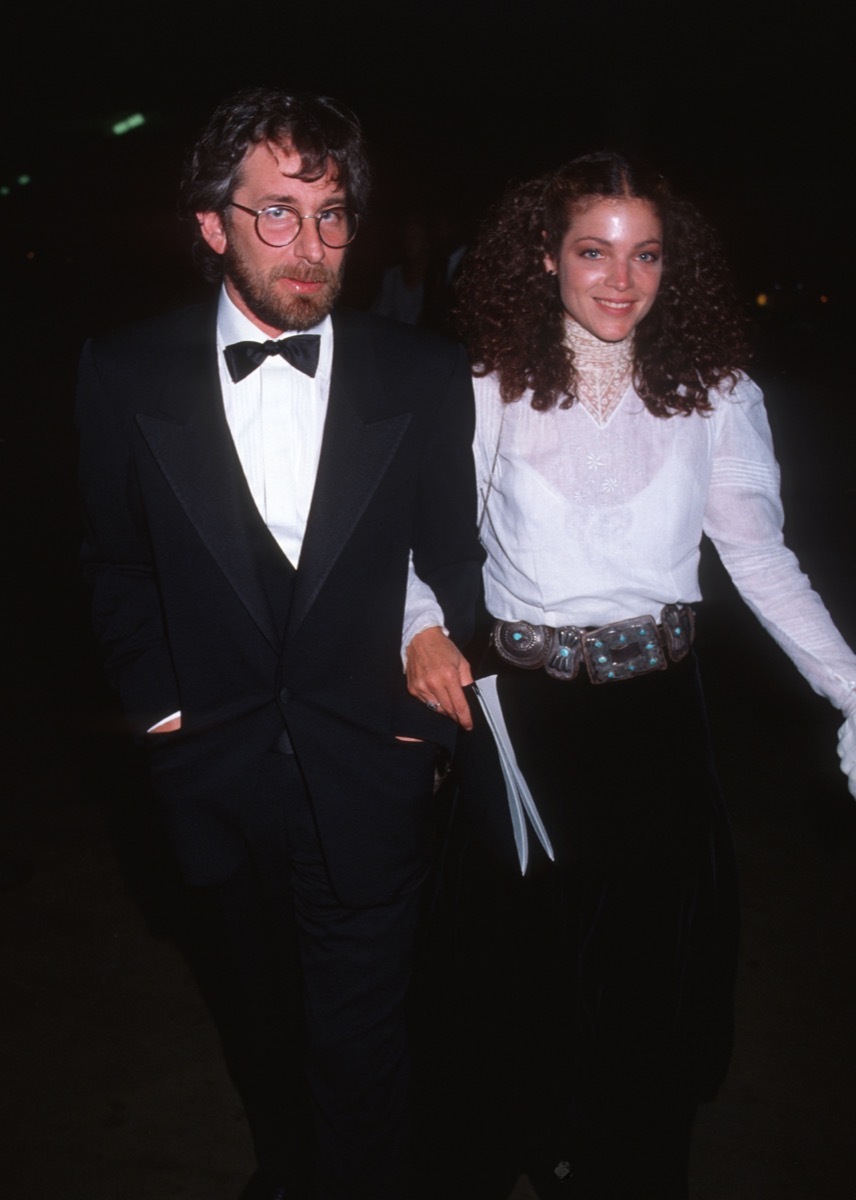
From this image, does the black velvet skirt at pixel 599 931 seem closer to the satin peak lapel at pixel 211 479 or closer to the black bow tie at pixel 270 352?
the satin peak lapel at pixel 211 479

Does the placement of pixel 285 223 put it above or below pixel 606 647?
above

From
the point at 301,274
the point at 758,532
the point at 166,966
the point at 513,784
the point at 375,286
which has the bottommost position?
the point at 166,966

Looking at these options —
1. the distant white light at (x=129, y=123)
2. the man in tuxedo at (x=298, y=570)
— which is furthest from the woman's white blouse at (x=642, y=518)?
the distant white light at (x=129, y=123)

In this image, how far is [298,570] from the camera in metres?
1.75

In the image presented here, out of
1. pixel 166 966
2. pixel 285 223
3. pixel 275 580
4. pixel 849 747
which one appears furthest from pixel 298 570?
pixel 166 966

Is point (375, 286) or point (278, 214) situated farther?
point (375, 286)

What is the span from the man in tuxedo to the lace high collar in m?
0.22

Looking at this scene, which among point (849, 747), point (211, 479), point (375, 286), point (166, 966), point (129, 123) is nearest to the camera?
point (211, 479)

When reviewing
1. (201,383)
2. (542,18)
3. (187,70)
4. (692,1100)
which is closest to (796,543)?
(692,1100)

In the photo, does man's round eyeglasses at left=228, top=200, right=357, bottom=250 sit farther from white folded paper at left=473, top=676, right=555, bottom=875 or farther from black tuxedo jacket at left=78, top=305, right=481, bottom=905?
white folded paper at left=473, top=676, right=555, bottom=875

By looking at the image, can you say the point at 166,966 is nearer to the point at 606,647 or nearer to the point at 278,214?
the point at 606,647

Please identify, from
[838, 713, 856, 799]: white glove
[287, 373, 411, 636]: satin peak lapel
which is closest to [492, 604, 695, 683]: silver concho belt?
[838, 713, 856, 799]: white glove

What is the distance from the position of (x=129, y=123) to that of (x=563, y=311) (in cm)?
2690

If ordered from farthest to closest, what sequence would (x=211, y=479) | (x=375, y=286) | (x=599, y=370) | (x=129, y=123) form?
(x=129, y=123), (x=375, y=286), (x=599, y=370), (x=211, y=479)
